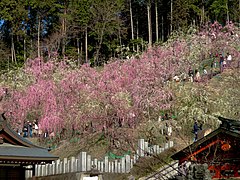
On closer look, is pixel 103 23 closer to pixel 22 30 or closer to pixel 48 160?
pixel 22 30

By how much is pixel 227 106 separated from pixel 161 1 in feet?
91.9

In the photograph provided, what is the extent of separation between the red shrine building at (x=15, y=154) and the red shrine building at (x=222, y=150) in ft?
15.2

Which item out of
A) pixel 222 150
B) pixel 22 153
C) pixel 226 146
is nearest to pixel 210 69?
pixel 222 150

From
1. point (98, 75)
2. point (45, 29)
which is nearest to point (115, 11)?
point (45, 29)

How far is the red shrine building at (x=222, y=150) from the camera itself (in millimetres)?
10164

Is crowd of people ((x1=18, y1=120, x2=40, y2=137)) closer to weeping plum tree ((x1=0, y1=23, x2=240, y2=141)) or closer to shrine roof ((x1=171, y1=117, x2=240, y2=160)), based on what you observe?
weeping plum tree ((x1=0, y1=23, x2=240, y2=141))

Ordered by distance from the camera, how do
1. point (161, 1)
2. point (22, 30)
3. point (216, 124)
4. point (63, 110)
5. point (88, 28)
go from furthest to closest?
1. point (161, 1)
2. point (88, 28)
3. point (22, 30)
4. point (63, 110)
5. point (216, 124)

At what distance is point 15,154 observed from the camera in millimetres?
11789

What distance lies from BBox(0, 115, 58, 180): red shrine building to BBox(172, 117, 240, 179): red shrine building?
4632 mm

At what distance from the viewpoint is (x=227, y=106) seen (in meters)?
23.6

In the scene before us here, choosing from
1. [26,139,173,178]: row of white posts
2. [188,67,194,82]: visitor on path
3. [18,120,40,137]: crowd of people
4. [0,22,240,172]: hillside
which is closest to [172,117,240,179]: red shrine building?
[26,139,173,178]: row of white posts

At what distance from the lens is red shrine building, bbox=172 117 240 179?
33.3ft

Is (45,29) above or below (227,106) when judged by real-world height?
above

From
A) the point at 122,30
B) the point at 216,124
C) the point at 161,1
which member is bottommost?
the point at 216,124
